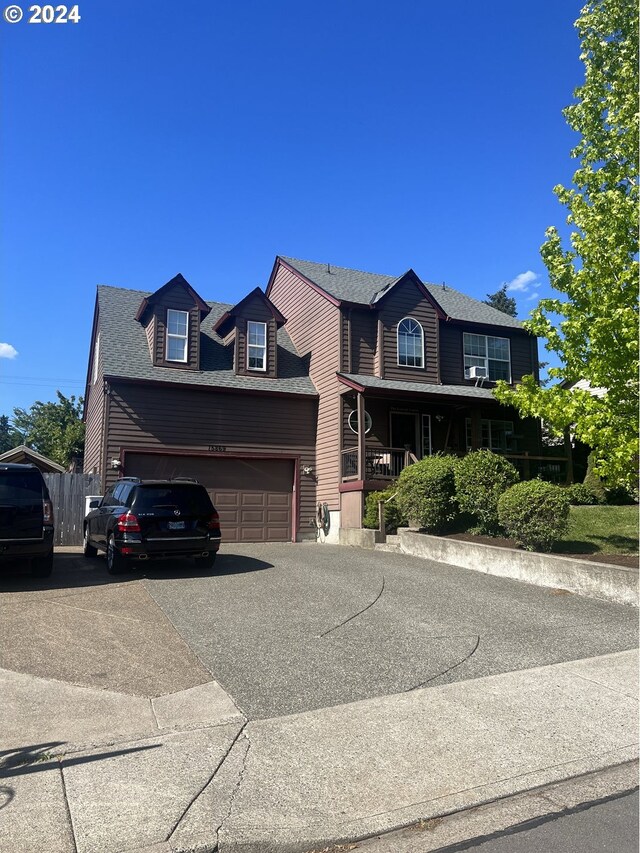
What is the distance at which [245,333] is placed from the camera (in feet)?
68.2

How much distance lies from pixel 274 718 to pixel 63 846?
6.75ft

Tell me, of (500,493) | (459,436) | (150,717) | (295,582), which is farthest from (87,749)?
(459,436)

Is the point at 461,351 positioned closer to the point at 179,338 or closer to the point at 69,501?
the point at 179,338

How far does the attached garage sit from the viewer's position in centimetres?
1869

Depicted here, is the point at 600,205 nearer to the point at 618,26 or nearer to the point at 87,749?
the point at 618,26

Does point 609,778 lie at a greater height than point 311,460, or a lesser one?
lesser

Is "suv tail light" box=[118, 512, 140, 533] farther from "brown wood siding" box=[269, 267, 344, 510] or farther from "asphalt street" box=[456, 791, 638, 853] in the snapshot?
"brown wood siding" box=[269, 267, 344, 510]

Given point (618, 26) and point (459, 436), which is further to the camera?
point (459, 436)

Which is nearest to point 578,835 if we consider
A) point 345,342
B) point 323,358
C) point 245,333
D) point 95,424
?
point 345,342

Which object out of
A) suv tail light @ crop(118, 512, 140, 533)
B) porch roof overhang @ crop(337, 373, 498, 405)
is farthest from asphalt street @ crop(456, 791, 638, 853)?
porch roof overhang @ crop(337, 373, 498, 405)

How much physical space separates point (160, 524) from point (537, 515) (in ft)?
22.0

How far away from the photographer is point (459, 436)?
21.4 meters

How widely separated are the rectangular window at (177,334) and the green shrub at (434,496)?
8.89 metres

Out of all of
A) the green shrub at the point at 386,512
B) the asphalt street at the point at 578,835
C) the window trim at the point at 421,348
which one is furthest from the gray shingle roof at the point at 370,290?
the asphalt street at the point at 578,835
